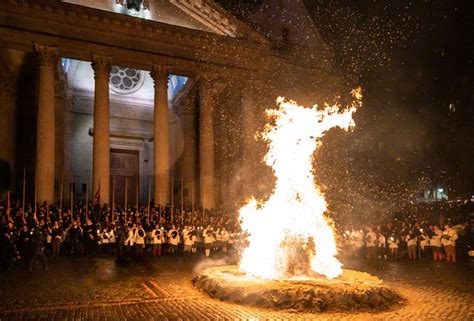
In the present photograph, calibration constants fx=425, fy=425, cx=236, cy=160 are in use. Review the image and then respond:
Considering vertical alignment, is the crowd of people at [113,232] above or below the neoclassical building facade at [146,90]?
below

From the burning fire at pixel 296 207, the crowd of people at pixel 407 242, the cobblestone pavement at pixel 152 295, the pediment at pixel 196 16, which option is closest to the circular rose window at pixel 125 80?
the pediment at pixel 196 16

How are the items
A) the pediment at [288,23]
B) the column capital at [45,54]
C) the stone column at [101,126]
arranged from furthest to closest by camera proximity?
the pediment at [288,23]
the stone column at [101,126]
the column capital at [45,54]

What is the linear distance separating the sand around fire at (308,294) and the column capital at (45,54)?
16.9m

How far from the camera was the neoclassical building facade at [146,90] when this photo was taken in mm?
21641

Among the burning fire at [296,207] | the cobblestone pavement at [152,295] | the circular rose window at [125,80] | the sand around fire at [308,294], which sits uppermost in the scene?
the circular rose window at [125,80]

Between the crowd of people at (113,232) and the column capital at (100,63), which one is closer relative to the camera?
the crowd of people at (113,232)

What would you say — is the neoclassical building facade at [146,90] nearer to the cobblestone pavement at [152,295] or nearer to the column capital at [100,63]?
the column capital at [100,63]

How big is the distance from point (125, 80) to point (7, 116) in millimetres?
9373

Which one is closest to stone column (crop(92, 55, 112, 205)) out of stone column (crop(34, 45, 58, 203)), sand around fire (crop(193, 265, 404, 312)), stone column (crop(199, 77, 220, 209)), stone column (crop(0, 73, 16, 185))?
stone column (crop(34, 45, 58, 203))

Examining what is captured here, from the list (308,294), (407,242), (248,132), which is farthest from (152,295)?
(248,132)

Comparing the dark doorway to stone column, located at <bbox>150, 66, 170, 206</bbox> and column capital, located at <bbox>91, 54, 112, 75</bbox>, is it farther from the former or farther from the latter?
column capital, located at <bbox>91, 54, 112, 75</bbox>

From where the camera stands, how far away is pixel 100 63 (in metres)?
22.6

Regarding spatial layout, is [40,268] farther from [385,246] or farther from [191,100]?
[191,100]

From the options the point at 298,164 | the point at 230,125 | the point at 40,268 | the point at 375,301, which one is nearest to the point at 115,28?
the point at 230,125
